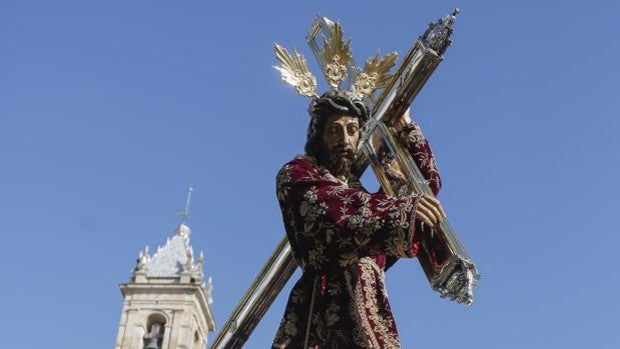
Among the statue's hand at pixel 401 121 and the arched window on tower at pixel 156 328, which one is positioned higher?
the arched window on tower at pixel 156 328

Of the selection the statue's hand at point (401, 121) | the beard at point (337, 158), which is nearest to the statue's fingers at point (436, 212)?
the beard at point (337, 158)

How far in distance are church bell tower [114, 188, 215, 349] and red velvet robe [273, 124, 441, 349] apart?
42796 millimetres

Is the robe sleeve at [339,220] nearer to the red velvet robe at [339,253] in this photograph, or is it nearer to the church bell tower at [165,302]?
the red velvet robe at [339,253]

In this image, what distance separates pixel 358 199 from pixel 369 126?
912 mm

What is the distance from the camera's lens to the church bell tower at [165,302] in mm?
46750

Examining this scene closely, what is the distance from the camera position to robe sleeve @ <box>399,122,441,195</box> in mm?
4469

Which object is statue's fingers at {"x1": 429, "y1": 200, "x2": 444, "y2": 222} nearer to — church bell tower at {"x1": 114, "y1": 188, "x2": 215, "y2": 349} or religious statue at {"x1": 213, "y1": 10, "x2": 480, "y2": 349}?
religious statue at {"x1": 213, "y1": 10, "x2": 480, "y2": 349}

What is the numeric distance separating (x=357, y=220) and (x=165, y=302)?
45432 mm

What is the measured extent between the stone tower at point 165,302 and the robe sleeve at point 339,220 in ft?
141

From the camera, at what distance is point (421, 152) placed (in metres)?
4.52

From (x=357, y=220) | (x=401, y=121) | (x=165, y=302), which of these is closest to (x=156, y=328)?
(x=165, y=302)

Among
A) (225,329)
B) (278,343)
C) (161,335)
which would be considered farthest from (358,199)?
(161,335)

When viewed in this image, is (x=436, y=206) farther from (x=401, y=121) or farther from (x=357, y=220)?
(x=401, y=121)

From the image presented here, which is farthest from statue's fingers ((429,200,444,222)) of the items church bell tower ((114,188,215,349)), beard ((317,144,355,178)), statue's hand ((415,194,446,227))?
church bell tower ((114,188,215,349))
